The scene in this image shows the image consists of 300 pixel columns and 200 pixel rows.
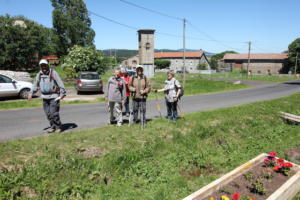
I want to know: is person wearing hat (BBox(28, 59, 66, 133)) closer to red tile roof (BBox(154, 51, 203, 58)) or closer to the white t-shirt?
the white t-shirt

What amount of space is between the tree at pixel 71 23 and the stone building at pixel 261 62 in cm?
5574

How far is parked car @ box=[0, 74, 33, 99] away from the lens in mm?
12637

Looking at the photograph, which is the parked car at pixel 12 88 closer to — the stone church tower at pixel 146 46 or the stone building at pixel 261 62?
the stone church tower at pixel 146 46

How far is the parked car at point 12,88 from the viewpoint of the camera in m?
12.6

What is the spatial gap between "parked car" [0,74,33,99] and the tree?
39549 millimetres

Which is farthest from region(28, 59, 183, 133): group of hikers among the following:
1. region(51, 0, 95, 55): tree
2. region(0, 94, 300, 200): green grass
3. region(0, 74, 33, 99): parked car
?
region(51, 0, 95, 55): tree

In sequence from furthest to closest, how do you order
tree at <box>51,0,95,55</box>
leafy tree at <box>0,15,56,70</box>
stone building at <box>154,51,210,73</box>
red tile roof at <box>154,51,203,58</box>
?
red tile roof at <box>154,51,203,58</box>
stone building at <box>154,51,210,73</box>
tree at <box>51,0,95,55</box>
leafy tree at <box>0,15,56,70</box>

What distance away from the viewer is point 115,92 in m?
6.65

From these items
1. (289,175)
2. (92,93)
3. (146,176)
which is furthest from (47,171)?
(92,93)

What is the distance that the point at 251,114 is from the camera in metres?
9.78

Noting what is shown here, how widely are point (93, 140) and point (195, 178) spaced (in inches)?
111

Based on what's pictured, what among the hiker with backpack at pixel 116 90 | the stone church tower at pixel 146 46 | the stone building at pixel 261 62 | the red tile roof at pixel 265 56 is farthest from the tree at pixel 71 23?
the red tile roof at pixel 265 56

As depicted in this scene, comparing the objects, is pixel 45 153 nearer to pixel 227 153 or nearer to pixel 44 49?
pixel 227 153

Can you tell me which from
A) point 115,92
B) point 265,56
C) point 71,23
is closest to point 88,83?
point 115,92
